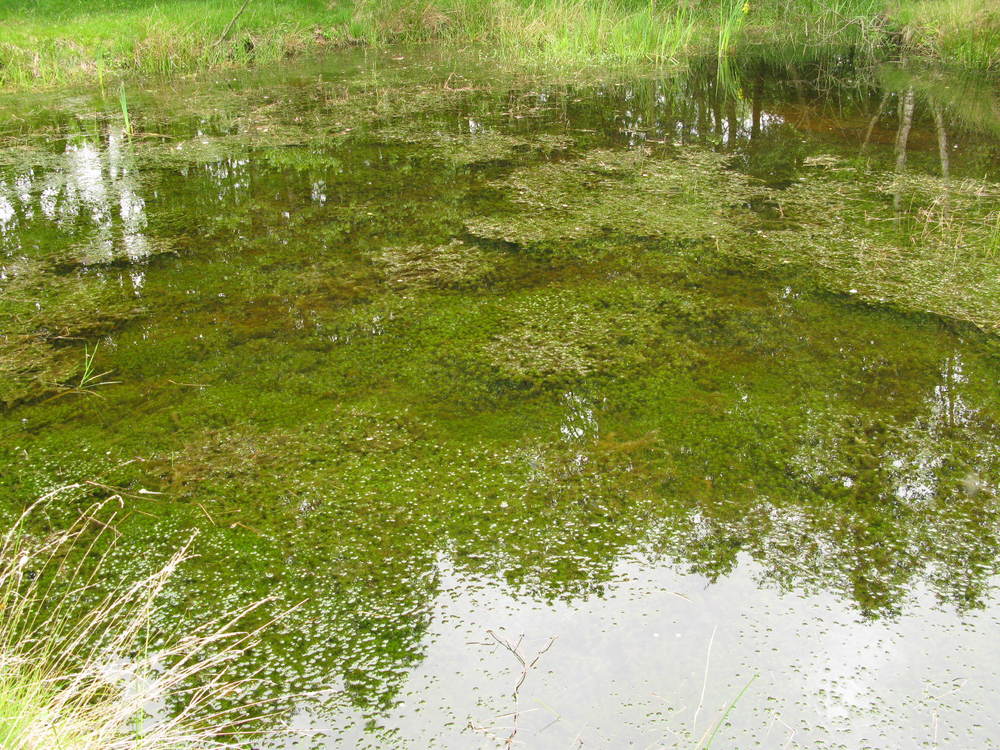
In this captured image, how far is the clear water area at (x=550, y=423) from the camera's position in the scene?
1304 mm

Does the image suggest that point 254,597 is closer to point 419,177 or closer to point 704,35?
point 419,177

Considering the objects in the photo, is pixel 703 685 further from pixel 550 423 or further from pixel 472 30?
pixel 472 30

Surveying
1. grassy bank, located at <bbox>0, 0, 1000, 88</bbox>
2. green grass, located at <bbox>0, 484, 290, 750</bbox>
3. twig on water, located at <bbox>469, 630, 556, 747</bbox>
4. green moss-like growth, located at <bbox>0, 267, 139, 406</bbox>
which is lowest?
twig on water, located at <bbox>469, 630, 556, 747</bbox>

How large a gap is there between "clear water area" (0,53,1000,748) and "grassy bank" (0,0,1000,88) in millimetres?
3229

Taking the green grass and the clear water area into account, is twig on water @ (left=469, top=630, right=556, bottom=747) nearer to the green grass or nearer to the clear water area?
the clear water area

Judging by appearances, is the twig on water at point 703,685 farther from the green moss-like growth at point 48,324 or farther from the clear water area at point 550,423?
the green moss-like growth at point 48,324

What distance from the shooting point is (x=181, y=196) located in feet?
12.3

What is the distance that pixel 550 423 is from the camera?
78.7 inches

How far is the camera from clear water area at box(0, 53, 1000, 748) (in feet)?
4.28

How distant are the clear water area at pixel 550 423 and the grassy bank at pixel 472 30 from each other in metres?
3.23

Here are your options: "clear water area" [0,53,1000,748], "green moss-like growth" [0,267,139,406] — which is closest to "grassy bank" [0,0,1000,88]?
"clear water area" [0,53,1000,748]

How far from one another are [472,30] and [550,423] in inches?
304

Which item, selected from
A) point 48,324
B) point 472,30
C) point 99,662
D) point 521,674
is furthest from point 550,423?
point 472,30

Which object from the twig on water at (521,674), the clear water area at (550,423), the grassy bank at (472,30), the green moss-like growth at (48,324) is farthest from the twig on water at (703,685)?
the grassy bank at (472,30)
